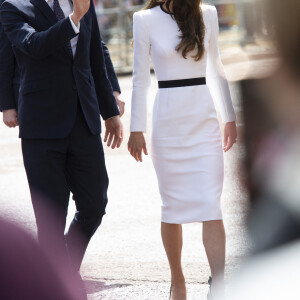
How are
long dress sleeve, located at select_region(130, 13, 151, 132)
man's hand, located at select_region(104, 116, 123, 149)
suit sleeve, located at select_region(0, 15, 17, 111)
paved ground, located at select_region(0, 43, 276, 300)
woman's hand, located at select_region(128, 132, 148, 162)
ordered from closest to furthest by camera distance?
long dress sleeve, located at select_region(130, 13, 151, 132) < woman's hand, located at select_region(128, 132, 148, 162) < suit sleeve, located at select_region(0, 15, 17, 111) < man's hand, located at select_region(104, 116, 123, 149) < paved ground, located at select_region(0, 43, 276, 300)

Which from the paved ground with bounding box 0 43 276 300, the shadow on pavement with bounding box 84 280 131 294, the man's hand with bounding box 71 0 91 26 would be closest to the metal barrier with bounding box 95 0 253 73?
the paved ground with bounding box 0 43 276 300

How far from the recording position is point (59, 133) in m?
3.70

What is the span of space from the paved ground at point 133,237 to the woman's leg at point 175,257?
0.23m

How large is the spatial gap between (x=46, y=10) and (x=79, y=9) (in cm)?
30

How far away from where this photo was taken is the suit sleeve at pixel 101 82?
157 inches

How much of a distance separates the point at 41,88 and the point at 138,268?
153 centimetres

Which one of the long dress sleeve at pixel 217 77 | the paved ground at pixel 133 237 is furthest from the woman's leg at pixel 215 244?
the long dress sleeve at pixel 217 77

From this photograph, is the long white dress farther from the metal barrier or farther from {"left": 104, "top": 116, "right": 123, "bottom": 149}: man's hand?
the metal barrier

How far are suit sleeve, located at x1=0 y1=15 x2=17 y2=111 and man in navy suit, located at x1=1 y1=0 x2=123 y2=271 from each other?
0.20 meters

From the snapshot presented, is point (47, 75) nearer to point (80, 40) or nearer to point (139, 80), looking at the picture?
point (80, 40)

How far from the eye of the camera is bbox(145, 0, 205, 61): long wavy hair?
3.65 meters

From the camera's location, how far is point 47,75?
368 cm

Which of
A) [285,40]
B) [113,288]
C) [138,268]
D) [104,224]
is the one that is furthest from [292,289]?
[104,224]

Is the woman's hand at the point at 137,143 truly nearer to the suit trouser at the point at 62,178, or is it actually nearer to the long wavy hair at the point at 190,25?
the suit trouser at the point at 62,178
